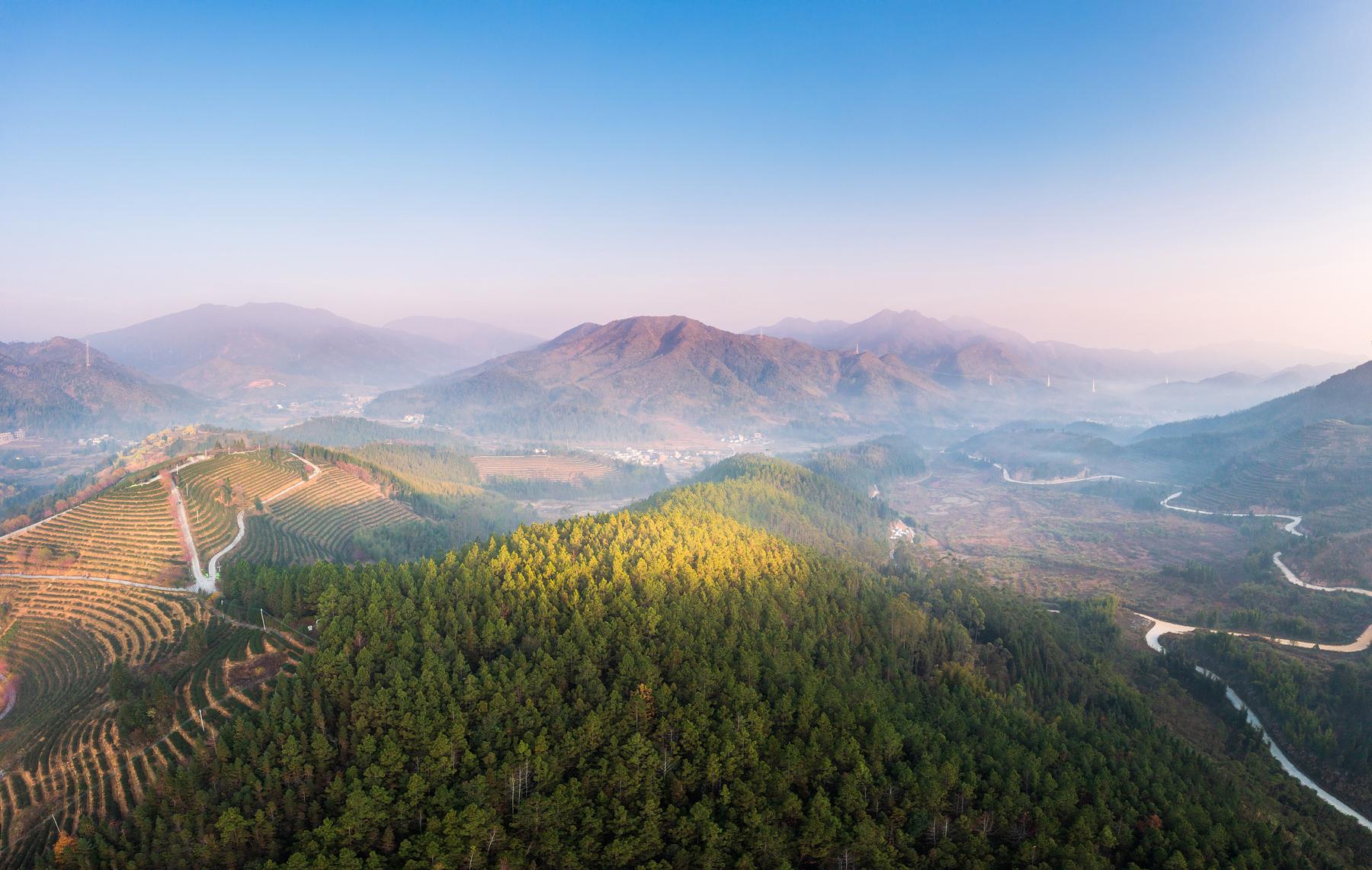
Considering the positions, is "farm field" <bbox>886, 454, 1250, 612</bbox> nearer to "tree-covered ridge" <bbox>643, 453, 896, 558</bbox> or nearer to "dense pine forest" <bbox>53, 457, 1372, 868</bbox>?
"tree-covered ridge" <bbox>643, 453, 896, 558</bbox>

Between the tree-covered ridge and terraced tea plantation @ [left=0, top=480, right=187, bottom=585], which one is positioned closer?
terraced tea plantation @ [left=0, top=480, right=187, bottom=585]

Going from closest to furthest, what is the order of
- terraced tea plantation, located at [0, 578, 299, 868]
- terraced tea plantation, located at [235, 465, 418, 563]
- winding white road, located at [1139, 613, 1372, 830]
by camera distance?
terraced tea plantation, located at [0, 578, 299, 868] → winding white road, located at [1139, 613, 1372, 830] → terraced tea plantation, located at [235, 465, 418, 563]

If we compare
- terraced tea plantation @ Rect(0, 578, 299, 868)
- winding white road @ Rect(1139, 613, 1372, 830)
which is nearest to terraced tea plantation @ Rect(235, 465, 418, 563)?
terraced tea plantation @ Rect(0, 578, 299, 868)

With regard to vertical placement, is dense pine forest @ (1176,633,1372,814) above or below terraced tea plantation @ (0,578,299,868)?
below

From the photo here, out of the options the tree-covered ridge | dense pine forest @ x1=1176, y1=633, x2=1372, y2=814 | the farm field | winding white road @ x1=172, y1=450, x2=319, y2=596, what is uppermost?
winding white road @ x1=172, y1=450, x2=319, y2=596

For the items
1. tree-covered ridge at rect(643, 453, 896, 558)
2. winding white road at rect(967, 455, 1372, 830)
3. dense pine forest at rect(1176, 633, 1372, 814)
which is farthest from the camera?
tree-covered ridge at rect(643, 453, 896, 558)

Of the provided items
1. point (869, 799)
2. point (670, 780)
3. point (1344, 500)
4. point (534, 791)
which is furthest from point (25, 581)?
point (1344, 500)

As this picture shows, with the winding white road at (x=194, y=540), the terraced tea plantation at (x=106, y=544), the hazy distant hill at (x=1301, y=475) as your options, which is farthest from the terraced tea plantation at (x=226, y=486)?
the hazy distant hill at (x=1301, y=475)

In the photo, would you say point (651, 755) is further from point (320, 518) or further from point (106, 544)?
point (320, 518)

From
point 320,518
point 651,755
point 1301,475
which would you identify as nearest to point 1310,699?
point 651,755
